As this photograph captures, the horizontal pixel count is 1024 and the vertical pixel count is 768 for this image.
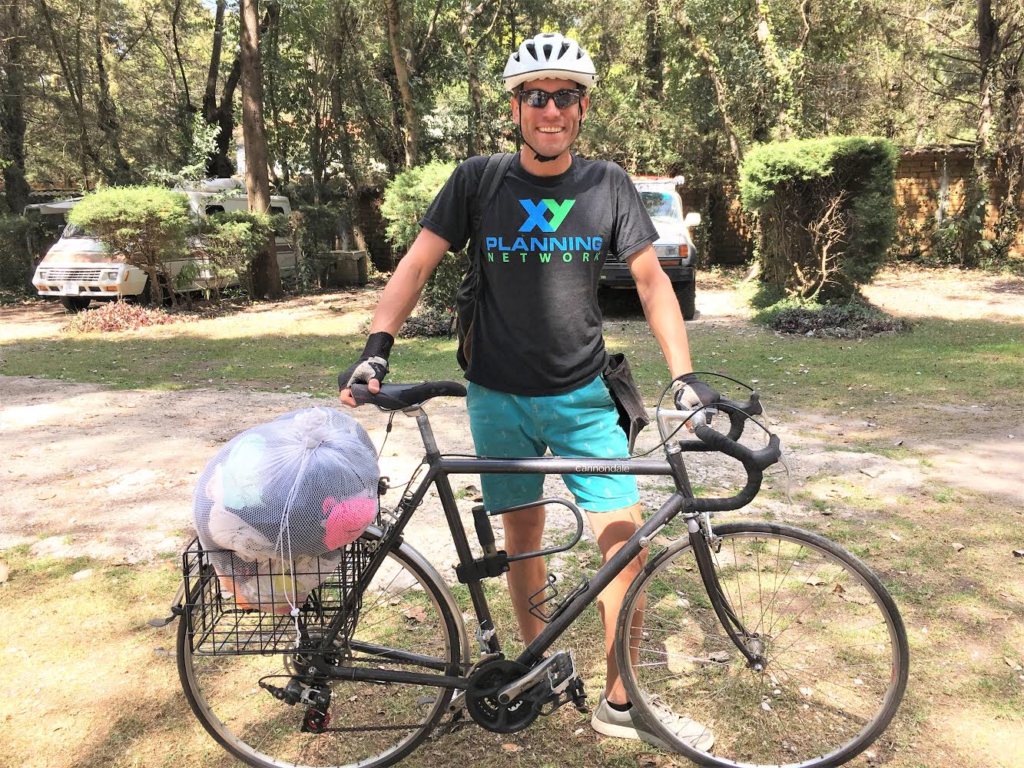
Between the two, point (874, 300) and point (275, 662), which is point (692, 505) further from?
point (874, 300)

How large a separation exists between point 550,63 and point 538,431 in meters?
1.12

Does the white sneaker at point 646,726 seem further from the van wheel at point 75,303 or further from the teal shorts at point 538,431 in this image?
the van wheel at point 75,303

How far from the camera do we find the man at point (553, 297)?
233cm

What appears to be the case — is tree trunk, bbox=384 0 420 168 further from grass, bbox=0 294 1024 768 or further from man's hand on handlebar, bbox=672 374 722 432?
man's hand on handlebar, bbox=672 374 722 432

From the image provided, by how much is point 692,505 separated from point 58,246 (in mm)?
14187

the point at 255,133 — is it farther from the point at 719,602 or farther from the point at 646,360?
the point at 719,602

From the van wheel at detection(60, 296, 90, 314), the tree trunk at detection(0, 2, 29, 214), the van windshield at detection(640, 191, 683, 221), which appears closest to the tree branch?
the van windshield at detection(640, 191, 683, 221)

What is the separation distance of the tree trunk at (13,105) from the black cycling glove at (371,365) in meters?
18.2

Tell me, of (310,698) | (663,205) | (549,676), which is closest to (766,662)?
(549,676)

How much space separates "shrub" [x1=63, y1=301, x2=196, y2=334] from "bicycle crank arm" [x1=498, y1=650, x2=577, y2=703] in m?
11.2

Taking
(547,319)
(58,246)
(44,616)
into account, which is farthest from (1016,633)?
(58,246)

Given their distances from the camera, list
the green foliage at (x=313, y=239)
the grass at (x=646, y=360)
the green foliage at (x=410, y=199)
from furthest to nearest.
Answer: the green foliage at (x=313, y=239) → the green foliage at (x=410, y=199) → the grass at (x=646, y=360)

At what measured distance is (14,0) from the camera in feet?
53.8

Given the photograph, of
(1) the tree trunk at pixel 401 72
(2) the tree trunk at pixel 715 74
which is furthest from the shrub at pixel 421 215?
(2) the tree trunk at pixel 715 74
